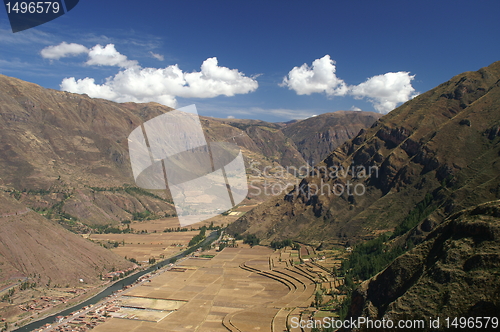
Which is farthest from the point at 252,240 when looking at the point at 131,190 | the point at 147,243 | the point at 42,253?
the point at 131,190

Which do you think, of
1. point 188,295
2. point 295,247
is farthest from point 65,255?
point 295,247

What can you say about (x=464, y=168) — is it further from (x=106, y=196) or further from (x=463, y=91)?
(x=106, y=196)

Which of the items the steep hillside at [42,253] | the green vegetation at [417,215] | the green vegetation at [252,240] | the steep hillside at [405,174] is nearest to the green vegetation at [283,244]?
the steep hillside at [405,174]

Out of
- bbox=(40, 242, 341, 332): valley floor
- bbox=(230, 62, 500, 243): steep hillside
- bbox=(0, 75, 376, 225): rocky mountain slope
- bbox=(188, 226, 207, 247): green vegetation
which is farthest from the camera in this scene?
bbox=(0, 75, 376, 225): rocky mountain slope

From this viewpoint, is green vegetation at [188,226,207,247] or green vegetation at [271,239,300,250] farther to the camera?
green vegetation at [188,226,207,247]

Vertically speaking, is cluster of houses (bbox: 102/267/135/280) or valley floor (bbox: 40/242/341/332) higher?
cluster of houses (bbox: 102/267/135/280)

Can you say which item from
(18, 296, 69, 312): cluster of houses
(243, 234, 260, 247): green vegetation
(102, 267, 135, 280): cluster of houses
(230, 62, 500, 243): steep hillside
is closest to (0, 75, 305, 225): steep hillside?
(102, 267, 135, 280): cluster of houses

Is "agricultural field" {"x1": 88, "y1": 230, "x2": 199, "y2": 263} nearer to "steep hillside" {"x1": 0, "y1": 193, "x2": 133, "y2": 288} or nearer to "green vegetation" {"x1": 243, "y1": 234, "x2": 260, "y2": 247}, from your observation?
"steep hillside" {"x1": 0, "y1": 193, "x2": 133, "y2": 288}
